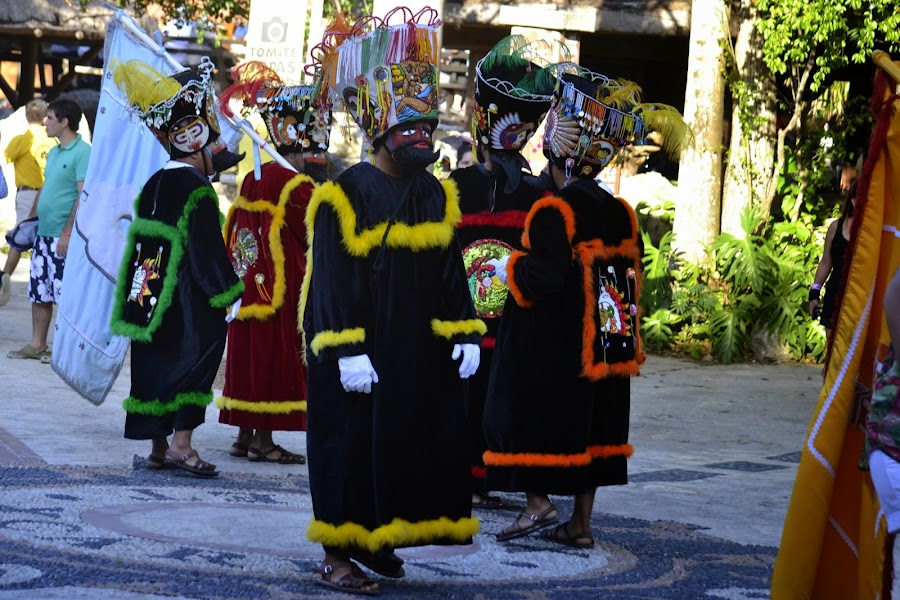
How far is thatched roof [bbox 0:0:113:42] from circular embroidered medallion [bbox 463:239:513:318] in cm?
1595

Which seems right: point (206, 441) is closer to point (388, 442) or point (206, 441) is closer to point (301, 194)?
point (301, 194)

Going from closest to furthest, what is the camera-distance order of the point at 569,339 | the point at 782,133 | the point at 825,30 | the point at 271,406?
the point at 569,339 < the point at 271,406 < the point at 825,30 < the point at 782,133

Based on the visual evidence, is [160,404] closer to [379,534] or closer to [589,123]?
[379,534]

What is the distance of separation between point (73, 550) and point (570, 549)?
202cm

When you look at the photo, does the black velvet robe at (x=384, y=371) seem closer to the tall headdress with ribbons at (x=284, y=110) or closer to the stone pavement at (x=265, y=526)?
the stone pavement at (x=265, y=526)

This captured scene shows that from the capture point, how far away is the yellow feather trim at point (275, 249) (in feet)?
24.5

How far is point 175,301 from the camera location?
6.84 m

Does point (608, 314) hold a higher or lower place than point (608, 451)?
higher

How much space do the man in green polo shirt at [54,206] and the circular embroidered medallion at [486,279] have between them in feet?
16.3

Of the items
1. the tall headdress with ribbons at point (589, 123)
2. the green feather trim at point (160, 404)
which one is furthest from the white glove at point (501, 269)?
the green feather trim at point (160, 404)

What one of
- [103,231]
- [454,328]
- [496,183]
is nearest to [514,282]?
[496,183]

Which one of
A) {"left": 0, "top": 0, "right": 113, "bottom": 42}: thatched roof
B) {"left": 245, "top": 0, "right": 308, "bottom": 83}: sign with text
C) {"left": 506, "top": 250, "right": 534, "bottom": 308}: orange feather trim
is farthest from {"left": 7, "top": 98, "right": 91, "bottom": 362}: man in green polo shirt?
{"left": 0, "top": 0, "right": 113, "bottom": 42}: thatched roof

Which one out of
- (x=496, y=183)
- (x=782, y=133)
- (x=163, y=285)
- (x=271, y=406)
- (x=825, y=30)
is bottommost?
(x=271, y=406)

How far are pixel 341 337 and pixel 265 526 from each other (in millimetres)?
1381
